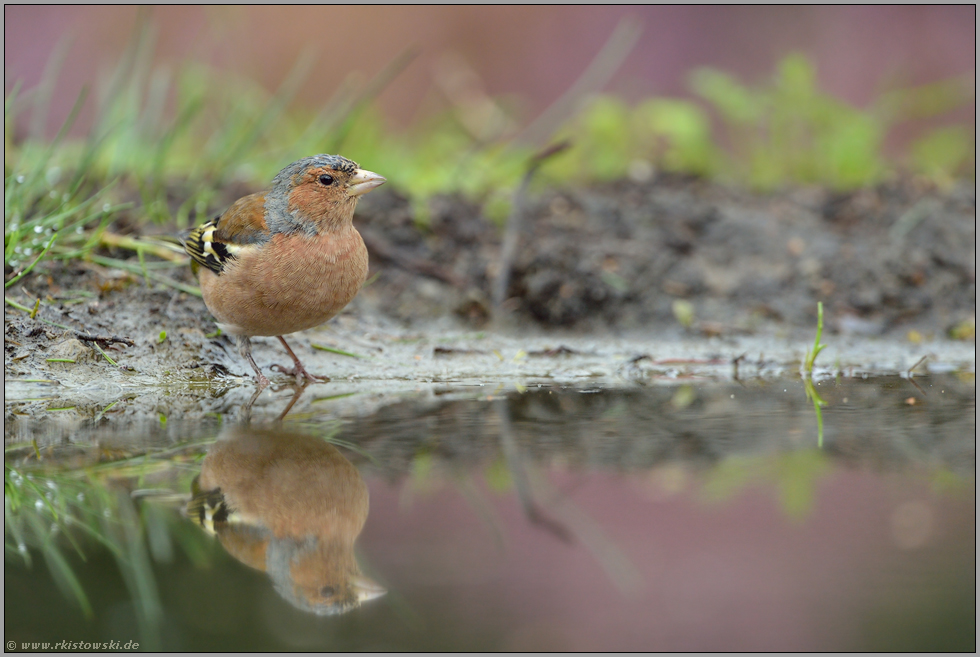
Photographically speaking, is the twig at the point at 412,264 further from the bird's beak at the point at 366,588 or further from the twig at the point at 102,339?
the bird's beak at the point at 366,588

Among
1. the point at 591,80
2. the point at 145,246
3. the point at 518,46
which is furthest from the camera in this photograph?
the point at 518,46

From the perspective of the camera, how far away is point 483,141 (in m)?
6.52

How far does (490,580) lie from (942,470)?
1563 millimetres

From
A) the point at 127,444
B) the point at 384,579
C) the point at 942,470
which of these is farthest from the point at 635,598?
the point at 127,444

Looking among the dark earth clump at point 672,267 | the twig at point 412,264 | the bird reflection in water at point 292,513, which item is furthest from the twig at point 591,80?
the bird reflection in water at point 292,513

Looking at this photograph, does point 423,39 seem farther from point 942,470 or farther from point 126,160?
point 942,470

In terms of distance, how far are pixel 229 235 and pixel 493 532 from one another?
2547 millimetres

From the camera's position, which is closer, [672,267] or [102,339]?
[102,339]

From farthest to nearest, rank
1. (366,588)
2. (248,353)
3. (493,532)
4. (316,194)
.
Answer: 1. (248,353)
2. (316,194)
3. (493,532)
4. (366,588)

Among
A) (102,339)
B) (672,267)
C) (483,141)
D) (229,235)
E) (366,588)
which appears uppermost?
(483,141)

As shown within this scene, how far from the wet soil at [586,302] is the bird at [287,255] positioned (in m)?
0.32

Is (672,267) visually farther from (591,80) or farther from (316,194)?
(316,194)

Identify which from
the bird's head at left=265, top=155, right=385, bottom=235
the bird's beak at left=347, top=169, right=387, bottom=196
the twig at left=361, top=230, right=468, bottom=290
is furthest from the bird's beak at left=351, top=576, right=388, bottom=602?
the twig at left=361, top=230, right=468, bottom=290

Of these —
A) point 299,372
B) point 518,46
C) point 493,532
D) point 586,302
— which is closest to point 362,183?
point 299,372
